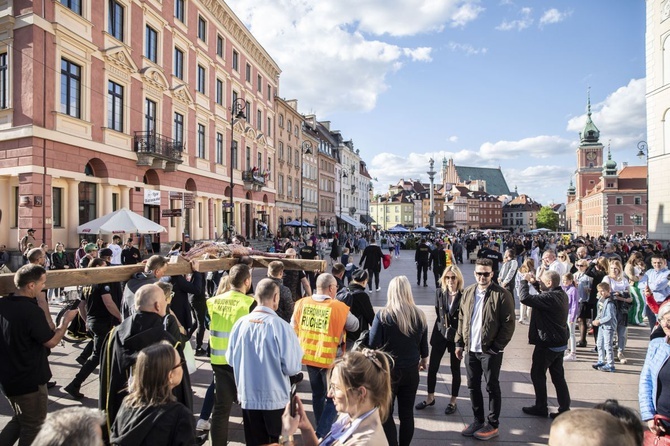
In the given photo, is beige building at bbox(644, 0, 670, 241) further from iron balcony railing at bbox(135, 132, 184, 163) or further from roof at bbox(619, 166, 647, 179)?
roof at bbox(619, 166, 647, 179)

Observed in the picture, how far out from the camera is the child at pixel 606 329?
6762mm

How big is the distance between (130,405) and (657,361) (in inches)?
151

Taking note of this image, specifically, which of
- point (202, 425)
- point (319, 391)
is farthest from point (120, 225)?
point (319, 391)

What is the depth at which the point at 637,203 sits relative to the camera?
8169cm

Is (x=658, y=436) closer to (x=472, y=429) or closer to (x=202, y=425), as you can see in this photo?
(x=472, y=429)

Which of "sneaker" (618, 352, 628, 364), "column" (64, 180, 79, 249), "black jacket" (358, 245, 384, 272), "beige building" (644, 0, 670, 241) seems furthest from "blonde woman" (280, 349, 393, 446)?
"beige building" (644, 0, 670, 241)

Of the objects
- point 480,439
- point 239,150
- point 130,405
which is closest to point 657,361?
point 480,439

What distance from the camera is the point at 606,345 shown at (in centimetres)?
679

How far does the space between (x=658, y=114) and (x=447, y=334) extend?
3081 cm

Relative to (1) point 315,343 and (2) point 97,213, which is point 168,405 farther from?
(2) point 97,213

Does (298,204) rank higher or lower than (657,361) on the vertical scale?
higher

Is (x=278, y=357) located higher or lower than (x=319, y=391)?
higher

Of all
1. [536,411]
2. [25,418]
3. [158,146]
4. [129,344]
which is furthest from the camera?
[158,146]

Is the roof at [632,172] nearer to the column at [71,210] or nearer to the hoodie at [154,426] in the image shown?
the column at [71,210]
